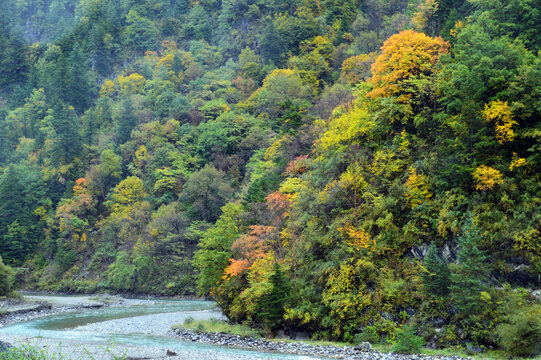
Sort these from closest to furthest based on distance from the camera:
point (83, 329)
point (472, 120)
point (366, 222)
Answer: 1. point (472, 120)
2. point (366, 222)
3. point (83, 329)

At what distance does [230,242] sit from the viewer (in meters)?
39.5

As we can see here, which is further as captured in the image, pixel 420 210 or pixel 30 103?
pixel 30 103

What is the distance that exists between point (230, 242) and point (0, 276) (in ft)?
102

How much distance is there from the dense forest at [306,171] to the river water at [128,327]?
14.7ft

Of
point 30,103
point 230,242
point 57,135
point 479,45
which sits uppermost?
point 30,103

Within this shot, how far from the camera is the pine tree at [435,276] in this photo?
81.8 ft

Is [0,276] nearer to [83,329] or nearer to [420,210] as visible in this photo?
[83,329]

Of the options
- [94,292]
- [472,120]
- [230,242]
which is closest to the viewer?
[472,120]

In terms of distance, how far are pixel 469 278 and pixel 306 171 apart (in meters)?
21.6

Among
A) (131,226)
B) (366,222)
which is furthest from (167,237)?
(366,222)

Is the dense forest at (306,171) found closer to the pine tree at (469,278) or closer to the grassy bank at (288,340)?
the pine tree at (469,278)

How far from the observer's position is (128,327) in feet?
123

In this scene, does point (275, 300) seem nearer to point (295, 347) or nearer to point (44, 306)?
point (295, 347)

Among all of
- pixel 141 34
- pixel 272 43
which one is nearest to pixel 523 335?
pixel 272 43
